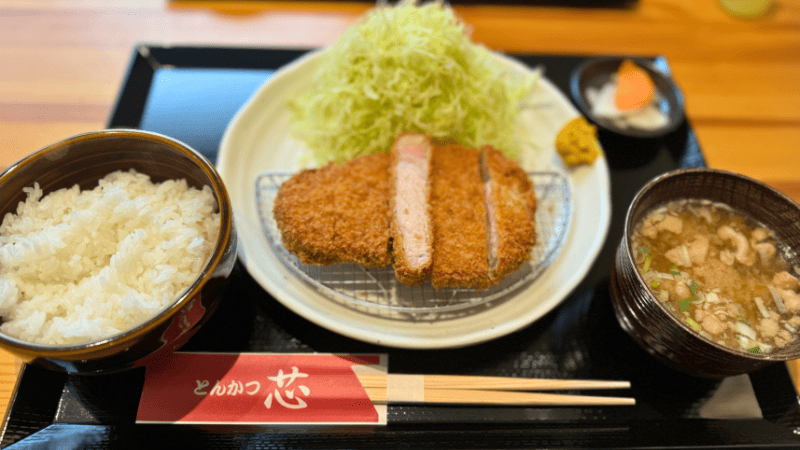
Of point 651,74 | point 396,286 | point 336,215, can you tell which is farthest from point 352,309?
point 651,74

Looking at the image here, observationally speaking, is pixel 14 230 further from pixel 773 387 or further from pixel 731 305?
pixel 773 387

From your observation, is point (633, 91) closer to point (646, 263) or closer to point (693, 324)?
point (646, 263)

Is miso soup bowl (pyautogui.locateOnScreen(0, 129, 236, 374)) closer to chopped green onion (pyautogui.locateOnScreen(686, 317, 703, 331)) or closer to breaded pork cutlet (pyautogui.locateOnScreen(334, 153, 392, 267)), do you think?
breaded pork cutlet (pyautogui.locateOnScreen(334, 153, 392, 267))

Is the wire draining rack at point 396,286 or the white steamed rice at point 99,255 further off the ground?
the white steamed rice at point 99,255

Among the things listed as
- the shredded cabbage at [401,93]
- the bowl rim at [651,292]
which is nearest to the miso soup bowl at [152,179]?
the shredded cabbage at [401,93]

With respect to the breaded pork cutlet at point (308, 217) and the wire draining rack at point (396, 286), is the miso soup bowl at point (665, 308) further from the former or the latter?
the breaded pork cutlet at point (308, 217)

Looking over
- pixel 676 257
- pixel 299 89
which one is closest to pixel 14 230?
pixel 299 89

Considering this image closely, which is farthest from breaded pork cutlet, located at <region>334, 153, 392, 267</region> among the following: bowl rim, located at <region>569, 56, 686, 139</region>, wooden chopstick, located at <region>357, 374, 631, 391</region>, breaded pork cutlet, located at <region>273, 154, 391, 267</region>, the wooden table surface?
the wooden table surface
